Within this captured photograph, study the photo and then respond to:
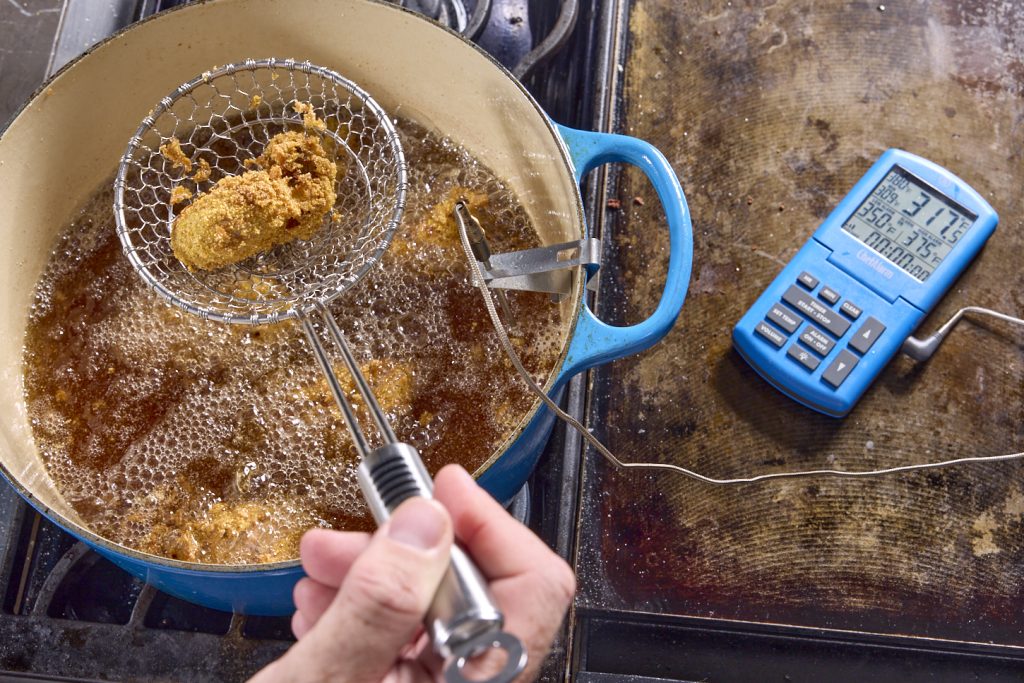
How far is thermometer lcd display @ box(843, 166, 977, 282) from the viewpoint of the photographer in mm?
652

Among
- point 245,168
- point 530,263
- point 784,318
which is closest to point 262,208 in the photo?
point 245,168

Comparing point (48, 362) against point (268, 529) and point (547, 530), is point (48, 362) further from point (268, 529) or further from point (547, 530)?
point (547, 530)

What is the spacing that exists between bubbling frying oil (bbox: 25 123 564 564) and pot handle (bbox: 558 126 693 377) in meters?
0.09

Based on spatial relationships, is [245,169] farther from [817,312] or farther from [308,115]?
[817,312]

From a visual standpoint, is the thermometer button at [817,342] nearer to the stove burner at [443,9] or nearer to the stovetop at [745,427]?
the stovetop at [745,427]

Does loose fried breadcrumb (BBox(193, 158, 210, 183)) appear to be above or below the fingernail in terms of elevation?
above

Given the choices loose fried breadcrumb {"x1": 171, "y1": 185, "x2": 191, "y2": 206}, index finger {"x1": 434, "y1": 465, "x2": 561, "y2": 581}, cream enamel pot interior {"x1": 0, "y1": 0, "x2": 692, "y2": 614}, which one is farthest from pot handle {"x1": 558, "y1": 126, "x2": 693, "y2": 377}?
loose fried breadcrumb {"x1": 171, "y1": 185, "x2": 191, "y2": 206}

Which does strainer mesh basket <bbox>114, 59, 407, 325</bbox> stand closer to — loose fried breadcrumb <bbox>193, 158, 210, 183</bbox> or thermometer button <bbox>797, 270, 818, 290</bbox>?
loose fried breadcrumb <bbox>193, 158, 210, 183</bbox>

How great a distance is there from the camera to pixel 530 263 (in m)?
0.55

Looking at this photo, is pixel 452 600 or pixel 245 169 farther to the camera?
pixel 245 169

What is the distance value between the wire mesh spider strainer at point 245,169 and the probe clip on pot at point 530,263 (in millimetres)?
59

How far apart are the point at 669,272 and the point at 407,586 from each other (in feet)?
0.88

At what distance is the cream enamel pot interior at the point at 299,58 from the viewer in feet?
1.71

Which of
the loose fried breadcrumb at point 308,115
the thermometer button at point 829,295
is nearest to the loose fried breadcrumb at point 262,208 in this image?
the loose fried breadcrumb at point 308,115
